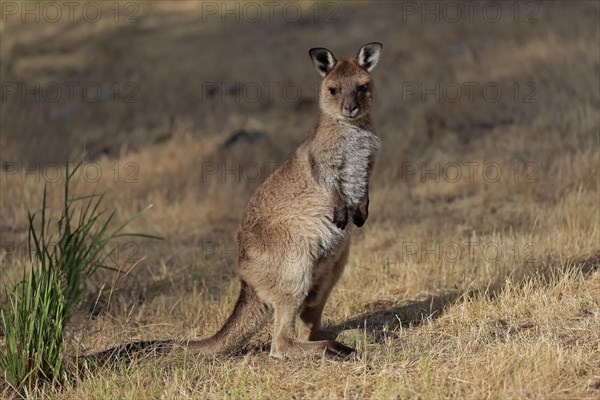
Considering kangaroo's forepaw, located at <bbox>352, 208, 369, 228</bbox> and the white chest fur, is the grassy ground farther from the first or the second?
the white chest fur

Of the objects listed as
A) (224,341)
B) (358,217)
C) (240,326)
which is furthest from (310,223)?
(224,341)

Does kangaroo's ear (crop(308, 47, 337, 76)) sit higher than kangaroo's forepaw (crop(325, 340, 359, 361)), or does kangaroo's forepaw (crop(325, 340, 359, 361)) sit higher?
kangaroo's ear (crop(308, 47, 337, 76))

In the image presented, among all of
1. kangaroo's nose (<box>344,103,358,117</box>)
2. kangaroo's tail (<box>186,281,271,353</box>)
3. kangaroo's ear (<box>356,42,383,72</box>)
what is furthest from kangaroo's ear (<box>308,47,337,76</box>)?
kangaroo's tail (<box>186,281,271,353</box>)

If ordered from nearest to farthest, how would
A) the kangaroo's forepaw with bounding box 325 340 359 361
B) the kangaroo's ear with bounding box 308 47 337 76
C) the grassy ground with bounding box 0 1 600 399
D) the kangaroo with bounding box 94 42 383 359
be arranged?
the grassy ground with bounding box 0 1 600 399 → the kangaroo's forepaw with bounding box 325 340 359 361 → the kangaroo with bounding box 94 42 383 359 → the kangaroo's ear with bounding box 308 47 337 76

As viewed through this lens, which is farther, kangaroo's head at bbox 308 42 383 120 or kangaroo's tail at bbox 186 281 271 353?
kangaroo's head at bbox 308 42 383 120

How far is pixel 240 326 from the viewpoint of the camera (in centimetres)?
566

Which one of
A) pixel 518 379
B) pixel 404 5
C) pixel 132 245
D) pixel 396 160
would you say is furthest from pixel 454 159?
pixel 404 5

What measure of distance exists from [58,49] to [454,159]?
917cm

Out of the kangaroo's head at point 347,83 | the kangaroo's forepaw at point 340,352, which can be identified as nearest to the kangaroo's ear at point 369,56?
the kangaroo's head at point 347,83

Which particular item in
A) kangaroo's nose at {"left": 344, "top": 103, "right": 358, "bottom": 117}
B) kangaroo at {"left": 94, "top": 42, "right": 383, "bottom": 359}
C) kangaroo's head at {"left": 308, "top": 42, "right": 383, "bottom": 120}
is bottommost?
kangaroo at {"left": 94, "top": 42, "right": 383, "bottom": 359}

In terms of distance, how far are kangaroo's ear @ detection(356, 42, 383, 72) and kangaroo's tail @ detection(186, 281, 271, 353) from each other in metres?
1.74

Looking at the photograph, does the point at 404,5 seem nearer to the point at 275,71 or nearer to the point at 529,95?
the point at 275,71

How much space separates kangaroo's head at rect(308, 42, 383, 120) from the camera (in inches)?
232

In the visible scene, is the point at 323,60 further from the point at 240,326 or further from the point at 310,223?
the point at 240,326
